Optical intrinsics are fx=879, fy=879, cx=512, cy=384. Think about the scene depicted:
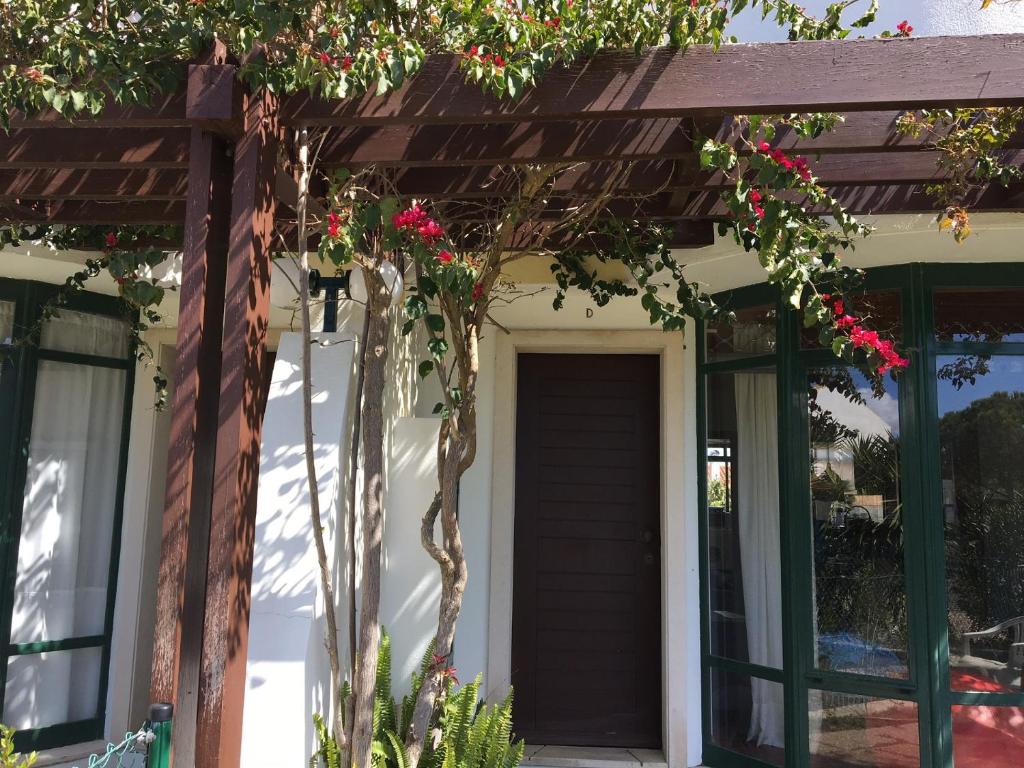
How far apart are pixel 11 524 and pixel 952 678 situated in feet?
15.9

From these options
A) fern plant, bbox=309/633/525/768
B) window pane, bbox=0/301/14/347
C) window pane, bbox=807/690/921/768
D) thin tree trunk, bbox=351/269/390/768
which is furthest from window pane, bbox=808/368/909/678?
window pane, bbox=0/301/14/347

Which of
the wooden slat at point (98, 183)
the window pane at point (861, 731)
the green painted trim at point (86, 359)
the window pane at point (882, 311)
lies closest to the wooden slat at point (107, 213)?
the wooden slat at point (98, 183)

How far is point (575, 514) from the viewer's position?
5.39 metres

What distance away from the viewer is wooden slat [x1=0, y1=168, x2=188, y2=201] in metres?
3.58

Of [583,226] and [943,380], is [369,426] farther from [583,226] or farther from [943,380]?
[943,380]

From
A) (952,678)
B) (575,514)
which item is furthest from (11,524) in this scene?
(952,678)

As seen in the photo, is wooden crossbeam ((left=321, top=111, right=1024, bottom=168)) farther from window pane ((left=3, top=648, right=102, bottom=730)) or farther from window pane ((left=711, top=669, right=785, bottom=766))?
window pane ((left=3, top=648, right=102, bottom=730))

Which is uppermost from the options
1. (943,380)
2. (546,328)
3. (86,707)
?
(546,328)

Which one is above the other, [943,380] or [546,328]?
[546,328]

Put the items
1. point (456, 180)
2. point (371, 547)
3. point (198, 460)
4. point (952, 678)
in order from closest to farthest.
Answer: point (198, 460) → point (371, 547) → point (456, 180) → point (952, 678)

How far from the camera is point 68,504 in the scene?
5043mm

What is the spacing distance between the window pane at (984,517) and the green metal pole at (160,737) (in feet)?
11.2

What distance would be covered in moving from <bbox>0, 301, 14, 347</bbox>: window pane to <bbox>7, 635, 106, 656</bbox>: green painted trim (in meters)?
1.67

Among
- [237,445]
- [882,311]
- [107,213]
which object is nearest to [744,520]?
[882,311]
